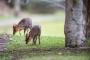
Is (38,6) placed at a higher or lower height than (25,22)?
higher

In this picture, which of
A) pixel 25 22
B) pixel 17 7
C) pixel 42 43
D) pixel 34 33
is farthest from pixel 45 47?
pixel 17 7

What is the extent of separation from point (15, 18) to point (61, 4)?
153 centimetres

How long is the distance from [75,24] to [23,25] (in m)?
2.22

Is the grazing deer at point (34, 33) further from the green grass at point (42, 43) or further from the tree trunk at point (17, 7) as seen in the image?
the tree trunk at point (17, 7)

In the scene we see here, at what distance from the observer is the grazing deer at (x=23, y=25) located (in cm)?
1246

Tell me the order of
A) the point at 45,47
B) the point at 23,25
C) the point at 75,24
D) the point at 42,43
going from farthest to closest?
the point at 23,25 < the point at 42,43 < the point at 75,24 < the point at 45,47

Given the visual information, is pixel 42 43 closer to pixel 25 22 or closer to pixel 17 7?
pixel 25 22

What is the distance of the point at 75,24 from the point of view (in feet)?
36.1

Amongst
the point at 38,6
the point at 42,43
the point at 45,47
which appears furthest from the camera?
the point at 38,6

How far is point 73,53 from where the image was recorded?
10.1m

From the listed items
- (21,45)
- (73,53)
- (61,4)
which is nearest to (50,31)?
(61,4)

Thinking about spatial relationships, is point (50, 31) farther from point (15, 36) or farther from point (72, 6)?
point (72, 6)

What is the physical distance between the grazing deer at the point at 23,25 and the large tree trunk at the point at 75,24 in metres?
1.70

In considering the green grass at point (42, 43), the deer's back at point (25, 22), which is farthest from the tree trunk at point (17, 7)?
the green grass at point (42, 43)
